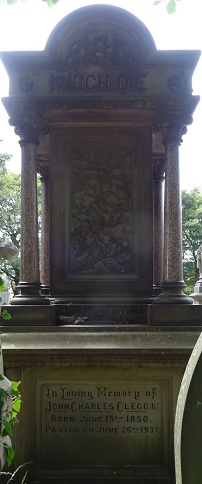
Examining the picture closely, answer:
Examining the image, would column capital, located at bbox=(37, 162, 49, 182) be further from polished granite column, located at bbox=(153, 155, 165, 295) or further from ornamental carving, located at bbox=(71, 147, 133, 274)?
ornamental carving, located at bbox=(71, 147, 133, 274)

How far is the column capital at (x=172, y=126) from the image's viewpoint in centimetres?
724

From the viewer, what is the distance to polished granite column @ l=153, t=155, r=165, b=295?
9.16 meters

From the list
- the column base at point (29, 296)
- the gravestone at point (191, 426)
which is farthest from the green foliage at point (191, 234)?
the gravestone at point (191, 426)

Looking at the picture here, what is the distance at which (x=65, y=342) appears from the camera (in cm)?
544

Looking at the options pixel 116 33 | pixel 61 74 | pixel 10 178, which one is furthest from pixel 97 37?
pixel 10 178

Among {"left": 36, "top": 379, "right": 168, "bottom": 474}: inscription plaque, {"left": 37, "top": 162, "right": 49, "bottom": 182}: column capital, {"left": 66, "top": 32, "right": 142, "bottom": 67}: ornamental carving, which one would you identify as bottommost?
{"left": 36, "top": 379, "right": 168, "bottom": 474}: inscription plaque

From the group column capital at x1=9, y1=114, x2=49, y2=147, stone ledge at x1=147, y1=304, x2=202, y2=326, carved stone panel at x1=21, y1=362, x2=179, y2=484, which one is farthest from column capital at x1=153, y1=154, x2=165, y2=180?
carved stone panel at x1=21, y1=362, x2=179, y2=484

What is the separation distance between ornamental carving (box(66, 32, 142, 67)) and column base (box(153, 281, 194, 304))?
3.10 m

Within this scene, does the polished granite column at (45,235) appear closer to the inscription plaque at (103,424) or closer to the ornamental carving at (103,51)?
the ornamental carving at (103,51)

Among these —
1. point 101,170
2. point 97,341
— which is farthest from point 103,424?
point 101,170

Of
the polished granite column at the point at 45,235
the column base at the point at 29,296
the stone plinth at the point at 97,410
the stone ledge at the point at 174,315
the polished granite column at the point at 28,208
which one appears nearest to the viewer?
the stone plinth at the point at 97,410

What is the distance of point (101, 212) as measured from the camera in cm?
745

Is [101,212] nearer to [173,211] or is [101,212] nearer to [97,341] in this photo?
[173,211]

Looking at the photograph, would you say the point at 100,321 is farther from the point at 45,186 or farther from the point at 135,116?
the point at 45,186
